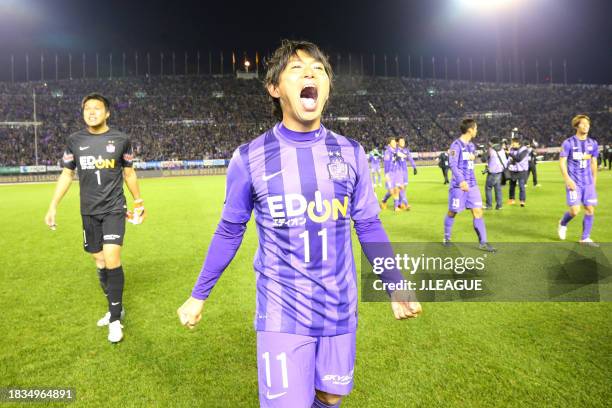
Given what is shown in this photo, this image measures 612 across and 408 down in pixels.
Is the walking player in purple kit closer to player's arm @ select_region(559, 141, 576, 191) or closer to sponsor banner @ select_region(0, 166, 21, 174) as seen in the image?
player's arm @ select_region(559, 141, 576, 191)

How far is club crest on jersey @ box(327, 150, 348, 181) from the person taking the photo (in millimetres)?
2177

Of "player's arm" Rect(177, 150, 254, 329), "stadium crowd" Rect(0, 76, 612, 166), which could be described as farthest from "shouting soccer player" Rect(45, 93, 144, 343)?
"stadium crowd" Rect(0, 76, 612, 166)

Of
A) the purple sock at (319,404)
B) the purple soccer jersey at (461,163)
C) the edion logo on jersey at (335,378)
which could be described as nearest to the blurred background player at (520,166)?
the purple soccer jersey at (461,163)

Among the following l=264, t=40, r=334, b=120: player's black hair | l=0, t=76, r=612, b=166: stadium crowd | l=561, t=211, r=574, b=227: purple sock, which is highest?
l=0, t=76, r=612, b=166: stadium crowd

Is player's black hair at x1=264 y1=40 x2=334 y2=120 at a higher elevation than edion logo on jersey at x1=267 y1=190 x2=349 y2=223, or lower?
higher

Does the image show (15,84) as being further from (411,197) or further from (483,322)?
(483,322)

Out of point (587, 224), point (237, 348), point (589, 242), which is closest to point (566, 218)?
point (587, 224)

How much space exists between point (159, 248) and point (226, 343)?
5299 millimetres

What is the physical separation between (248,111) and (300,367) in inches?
2295

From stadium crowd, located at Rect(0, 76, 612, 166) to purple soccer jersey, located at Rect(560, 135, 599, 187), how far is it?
138 feet

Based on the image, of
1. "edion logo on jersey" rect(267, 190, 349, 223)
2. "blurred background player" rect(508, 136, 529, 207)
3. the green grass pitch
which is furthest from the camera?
"blurred background player" rect(508, 136, 529, 207)

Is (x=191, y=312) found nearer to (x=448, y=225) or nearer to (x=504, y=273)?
(x=504, y=273)

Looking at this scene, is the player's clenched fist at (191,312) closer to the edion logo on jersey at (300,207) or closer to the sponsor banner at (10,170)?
the edion logo on jersey at (300,207)

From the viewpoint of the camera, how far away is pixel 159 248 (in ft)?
29.9
